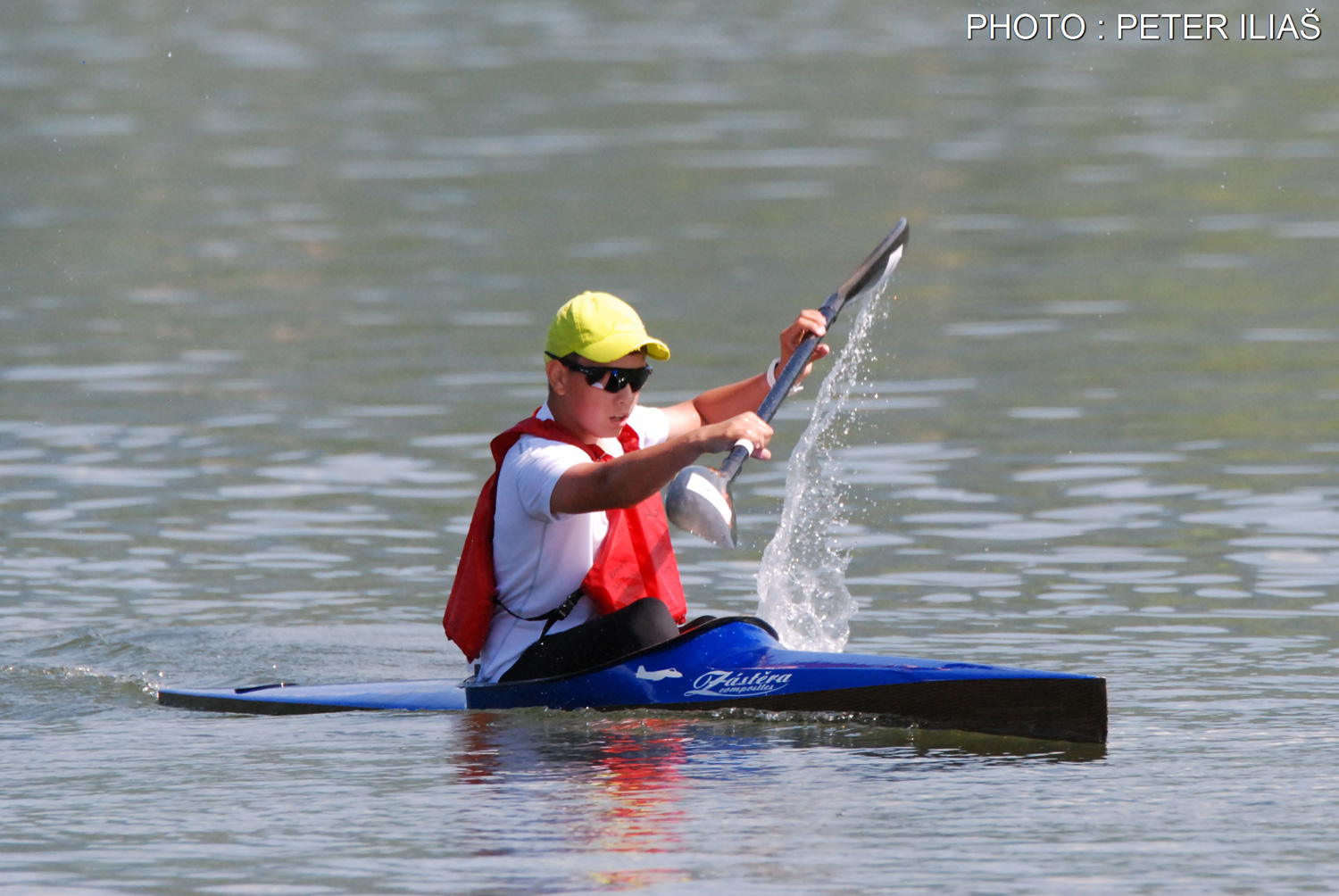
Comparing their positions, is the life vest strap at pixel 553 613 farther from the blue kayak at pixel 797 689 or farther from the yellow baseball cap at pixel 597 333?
the yellow baseball cap at pixel 597 333

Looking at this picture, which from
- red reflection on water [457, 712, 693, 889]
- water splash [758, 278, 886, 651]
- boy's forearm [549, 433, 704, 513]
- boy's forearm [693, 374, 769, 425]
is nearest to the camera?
red reflection on water [457, 712, 693, 889]

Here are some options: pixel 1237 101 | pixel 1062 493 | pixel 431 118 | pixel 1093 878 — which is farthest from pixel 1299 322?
pixel 431 118

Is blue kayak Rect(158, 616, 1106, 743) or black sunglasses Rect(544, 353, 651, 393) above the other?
black sunglasses Rect(544, 353, 651, 393)

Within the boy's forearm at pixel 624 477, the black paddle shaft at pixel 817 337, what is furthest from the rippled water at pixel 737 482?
the black paddle shaft at pixel 817 337

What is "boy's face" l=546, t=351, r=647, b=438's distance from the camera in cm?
683

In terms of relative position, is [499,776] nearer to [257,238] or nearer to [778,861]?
[778,861]

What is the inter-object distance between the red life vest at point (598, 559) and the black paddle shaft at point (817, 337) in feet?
1.03

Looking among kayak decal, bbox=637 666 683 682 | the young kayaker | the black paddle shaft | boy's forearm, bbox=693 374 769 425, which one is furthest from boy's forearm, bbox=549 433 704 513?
boy's forearm, bbox=693 374 769 425

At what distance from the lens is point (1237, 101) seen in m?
26.5

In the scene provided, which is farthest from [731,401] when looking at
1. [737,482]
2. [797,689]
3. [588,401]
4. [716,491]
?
[737,482]

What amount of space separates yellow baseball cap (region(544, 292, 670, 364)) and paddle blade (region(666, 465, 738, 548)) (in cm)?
42

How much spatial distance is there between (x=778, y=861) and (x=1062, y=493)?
5.09m

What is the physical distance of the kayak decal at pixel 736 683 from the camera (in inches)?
275

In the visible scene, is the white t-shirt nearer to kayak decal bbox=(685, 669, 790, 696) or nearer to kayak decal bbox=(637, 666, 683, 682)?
kayak decal bbox=(637, 666, 683, 682)
